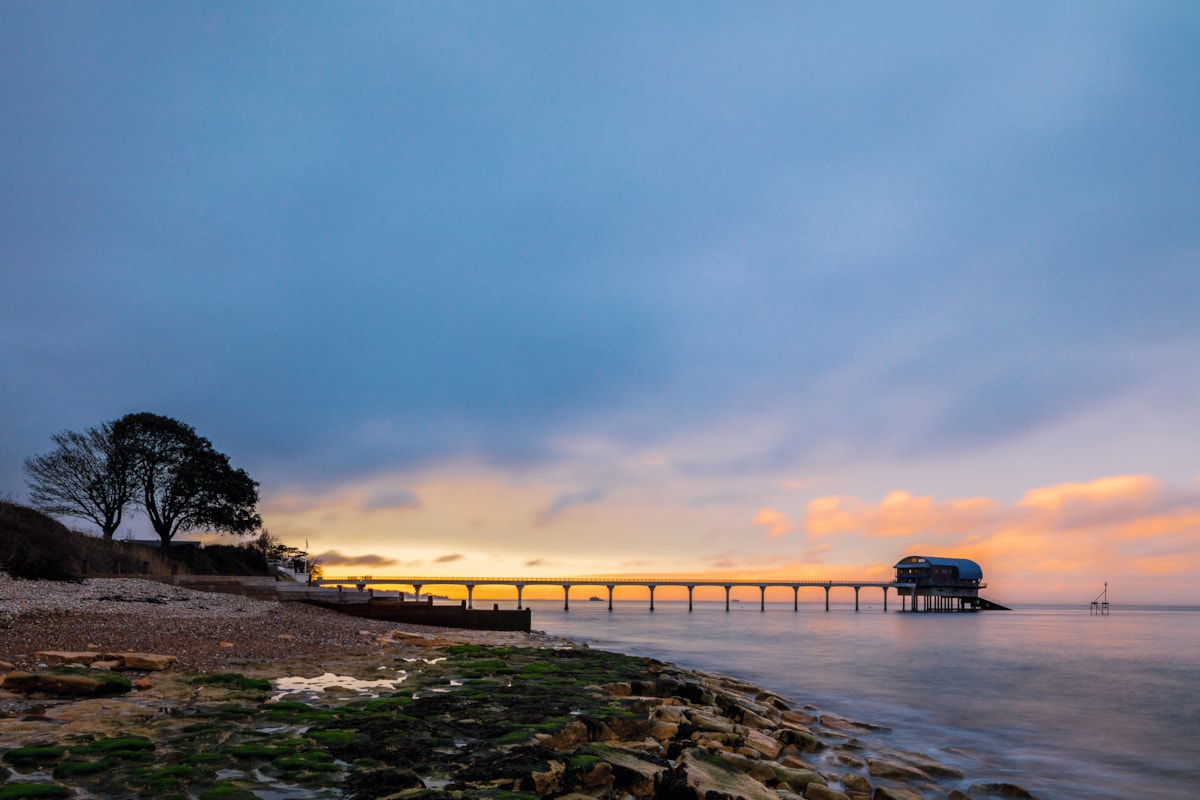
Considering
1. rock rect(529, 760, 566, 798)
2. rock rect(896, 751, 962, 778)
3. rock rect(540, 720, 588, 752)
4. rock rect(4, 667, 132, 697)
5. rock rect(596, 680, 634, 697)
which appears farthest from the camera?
rock rect(596, 680, 634, 697)

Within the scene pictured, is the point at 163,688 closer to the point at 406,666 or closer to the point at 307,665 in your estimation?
the point at 307,665

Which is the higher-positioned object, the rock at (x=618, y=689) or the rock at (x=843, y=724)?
the rock at (x=618, y=689)

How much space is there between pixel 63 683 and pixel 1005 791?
1435 centimetres

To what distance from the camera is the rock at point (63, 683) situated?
36.3 ft

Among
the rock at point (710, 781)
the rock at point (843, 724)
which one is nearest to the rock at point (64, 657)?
the rock at point (710, 781)

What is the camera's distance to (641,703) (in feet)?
43.6

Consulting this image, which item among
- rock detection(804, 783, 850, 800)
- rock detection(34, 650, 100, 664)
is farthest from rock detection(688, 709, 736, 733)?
rock detection(34, 650, 100, 664)

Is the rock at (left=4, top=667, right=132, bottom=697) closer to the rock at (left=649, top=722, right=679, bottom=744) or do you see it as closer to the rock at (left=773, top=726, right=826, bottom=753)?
the rock at (left=649, top=722, right=679, bottom=744)

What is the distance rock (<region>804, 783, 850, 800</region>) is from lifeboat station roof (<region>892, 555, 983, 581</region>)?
132m

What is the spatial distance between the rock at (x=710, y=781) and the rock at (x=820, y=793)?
87 centimetres

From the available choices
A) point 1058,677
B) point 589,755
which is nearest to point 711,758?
point 589,755

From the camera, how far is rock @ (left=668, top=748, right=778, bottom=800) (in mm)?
7801

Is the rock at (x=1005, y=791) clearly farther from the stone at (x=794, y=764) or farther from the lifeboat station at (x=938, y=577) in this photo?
the lifeboat station at (x=938, y=577)

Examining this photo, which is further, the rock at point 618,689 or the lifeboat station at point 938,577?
the lifeboat station at point 938,577
